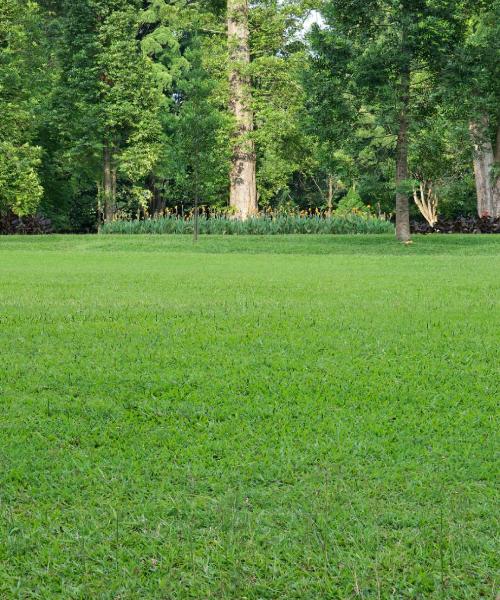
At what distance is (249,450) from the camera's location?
387cm

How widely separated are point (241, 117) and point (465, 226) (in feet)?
31.3

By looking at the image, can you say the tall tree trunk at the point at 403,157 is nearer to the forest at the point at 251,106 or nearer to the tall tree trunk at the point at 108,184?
the forest at the point at 251,106

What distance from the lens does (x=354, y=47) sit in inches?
762

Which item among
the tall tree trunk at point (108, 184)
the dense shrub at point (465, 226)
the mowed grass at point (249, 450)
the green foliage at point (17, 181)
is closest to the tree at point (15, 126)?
the green foliage at point (17, 181)

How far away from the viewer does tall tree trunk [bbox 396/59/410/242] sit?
1973cm

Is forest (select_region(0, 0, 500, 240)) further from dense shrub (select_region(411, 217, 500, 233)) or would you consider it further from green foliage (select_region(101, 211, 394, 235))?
dense shrub (select_region(411, 217, 500, 233))

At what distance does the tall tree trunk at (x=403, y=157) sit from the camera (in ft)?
64.7

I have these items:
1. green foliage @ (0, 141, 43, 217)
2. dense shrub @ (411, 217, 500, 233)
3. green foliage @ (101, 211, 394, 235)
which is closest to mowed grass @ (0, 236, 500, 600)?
dense shrub @ (411, 217, 500, 233)

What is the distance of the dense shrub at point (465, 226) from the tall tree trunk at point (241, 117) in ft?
20.9

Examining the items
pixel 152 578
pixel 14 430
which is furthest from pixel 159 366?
pixel 152 578

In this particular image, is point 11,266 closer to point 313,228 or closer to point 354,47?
point 354,47

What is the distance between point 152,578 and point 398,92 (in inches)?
729

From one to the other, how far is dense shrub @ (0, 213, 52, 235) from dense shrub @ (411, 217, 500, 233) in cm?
1405

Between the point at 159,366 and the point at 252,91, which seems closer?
the point at 159,366
